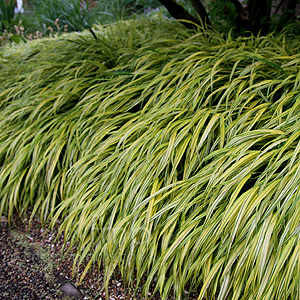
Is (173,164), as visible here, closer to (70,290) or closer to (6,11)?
(70,290)

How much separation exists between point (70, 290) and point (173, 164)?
79 cm

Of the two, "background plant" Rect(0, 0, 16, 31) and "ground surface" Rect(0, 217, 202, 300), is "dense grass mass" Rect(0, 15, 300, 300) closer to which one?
"ground surface" Rect(0, 217, 202, 300)

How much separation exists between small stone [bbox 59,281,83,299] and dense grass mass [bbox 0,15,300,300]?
0.57ft

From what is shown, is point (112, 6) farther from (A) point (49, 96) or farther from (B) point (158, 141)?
(B) point (158, 141)

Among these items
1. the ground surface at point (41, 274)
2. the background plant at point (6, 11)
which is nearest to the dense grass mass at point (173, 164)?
the ground surface at point (41, 274)

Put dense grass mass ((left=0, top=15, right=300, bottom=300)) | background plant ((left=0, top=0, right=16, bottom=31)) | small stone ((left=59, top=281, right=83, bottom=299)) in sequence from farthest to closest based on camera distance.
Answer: background plant ((left=0, top=0, right=16, bottom=31)), small stone ((left=59, top=281, right=83, bottom=299)), dense grass mass ((left=0, top=15, right=300, bottom=300))

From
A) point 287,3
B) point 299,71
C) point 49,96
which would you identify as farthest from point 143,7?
point 299,71

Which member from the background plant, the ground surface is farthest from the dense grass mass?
the background plant

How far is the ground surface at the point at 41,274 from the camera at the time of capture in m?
1.65

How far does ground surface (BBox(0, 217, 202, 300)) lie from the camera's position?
165 cm

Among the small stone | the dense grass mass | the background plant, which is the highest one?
the background plant

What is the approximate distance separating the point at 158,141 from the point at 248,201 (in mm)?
649

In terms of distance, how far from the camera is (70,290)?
5.49 ft

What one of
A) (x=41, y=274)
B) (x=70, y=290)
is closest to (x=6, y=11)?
(x=41, y=274)
